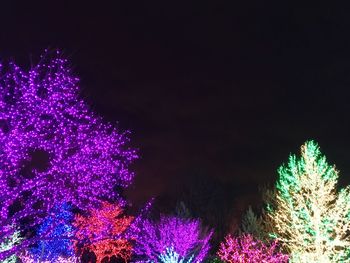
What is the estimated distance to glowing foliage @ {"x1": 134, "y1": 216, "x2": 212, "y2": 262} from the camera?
2537 centimetres

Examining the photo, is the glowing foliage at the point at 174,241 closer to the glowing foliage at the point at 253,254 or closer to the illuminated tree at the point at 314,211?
the glowing foliage at the point at 253,254

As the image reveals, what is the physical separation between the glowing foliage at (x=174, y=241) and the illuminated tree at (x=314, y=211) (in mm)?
7121

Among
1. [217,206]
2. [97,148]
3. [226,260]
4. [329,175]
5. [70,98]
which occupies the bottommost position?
[97,148]

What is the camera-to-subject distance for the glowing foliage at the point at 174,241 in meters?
25.4

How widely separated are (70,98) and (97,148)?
134 centimetres

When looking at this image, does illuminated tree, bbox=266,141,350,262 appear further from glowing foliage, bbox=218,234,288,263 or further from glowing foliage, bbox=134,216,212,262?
glowing foliage, bbox=134,216,212,262

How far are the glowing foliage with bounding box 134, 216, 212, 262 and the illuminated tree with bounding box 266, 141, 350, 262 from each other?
280 inches

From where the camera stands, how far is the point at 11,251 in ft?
30.0

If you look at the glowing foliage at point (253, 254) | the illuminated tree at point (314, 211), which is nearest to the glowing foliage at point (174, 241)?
the glowing foliage at point (253, 254)

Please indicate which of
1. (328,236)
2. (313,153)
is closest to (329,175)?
(313,153)

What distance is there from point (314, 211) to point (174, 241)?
9952mm

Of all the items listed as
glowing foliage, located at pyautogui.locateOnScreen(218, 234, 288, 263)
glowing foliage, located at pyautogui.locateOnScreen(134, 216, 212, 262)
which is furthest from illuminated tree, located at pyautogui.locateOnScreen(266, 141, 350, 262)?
glowing foliage, located at pyautogui.locateOnScreen(134, 216, 212, 262)

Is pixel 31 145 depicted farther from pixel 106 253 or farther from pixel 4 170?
pixel 106 253

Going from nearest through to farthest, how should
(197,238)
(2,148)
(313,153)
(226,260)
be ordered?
(2,148)
(313,153)
(226,260)
(197,238)
